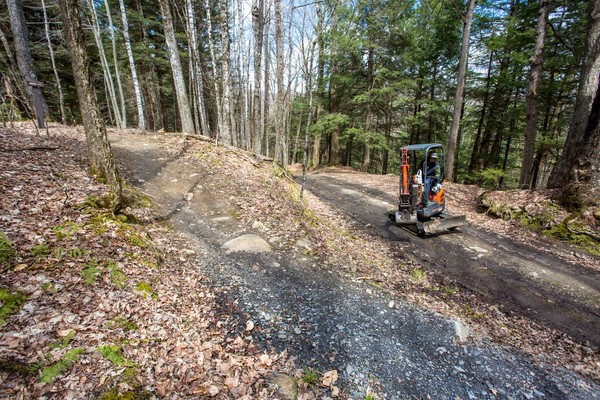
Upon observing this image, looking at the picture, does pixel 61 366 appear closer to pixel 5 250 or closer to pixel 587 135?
pixel 5 250

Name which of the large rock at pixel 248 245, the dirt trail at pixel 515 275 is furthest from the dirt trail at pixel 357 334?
the dirt trail at pixel 515 275

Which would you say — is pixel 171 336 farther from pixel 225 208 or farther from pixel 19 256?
pixel 225 208

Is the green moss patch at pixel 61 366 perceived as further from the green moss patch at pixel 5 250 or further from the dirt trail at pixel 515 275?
the dirt trail at pixel 515 275

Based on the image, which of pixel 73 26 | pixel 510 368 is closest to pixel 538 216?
pixel 510 368

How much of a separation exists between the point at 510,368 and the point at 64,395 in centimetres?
516

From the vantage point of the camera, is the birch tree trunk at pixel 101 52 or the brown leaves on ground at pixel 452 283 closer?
the brown leaves on ground at pixel 452 283

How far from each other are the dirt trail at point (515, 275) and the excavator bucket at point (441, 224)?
0.29m

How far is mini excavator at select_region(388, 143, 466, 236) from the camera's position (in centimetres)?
753

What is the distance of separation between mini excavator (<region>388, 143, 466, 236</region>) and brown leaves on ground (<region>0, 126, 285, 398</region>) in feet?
20.5

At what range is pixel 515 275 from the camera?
18.1ft

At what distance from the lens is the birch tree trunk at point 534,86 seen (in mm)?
9681

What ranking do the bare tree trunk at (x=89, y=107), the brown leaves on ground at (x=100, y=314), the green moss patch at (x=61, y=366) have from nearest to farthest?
the green moss patch at (x=61, y=366)
the brown leaves on ground at (x=100, y=314)
the bare tree trunk at (x=89, y=107)

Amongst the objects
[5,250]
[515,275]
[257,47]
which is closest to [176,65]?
[257,47]

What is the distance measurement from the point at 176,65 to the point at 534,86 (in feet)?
49.9
